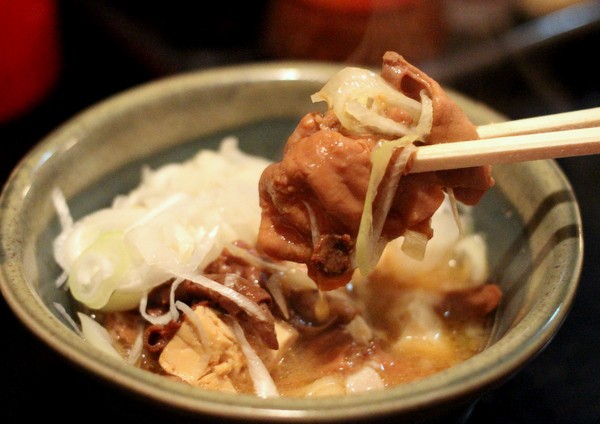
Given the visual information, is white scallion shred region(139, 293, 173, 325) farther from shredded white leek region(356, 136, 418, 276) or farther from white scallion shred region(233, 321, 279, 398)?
shredded white leek region(356, 136, 418, 276)

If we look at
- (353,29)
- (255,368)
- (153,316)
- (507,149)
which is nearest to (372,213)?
(507,149)

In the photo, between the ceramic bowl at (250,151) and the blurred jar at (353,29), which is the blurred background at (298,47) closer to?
the blurred jar at (353,29)

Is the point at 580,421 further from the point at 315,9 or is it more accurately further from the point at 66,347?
the point at 315,9

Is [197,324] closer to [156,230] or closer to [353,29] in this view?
[156,230]

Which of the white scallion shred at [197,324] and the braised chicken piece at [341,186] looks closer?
the braised chicken piece at [341,186]

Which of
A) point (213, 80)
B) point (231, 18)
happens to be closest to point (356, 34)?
point (231, 18)

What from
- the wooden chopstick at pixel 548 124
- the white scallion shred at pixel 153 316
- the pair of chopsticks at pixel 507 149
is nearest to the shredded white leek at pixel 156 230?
the white scallion shred at pixel 153 316
